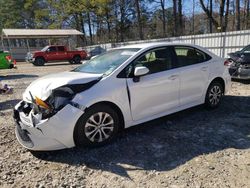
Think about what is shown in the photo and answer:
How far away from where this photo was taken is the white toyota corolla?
3.71 m

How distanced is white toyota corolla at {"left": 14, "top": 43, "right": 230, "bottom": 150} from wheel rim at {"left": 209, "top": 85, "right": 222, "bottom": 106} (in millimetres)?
208

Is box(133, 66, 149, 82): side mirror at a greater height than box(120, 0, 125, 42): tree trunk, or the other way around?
box(120, 0, 125, 42): tree trunk

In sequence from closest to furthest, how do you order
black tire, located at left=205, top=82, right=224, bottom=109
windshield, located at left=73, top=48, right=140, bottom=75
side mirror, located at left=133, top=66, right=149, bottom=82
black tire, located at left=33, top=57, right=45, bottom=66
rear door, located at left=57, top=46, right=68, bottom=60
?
side mirror, located at left=133, top=66, right=149, bottom=82
windshield, located at left=73, top=48, right=140, bottom=75
black tire, located at left=205, top=82, right=224, bottom=109
black tire, located at left=33, top=57, right=45, bottom=66
rear door, located at left=57, top=46, right=68, bottom=60

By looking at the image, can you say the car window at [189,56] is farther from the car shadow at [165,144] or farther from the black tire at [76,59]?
the black tire at [76,59]

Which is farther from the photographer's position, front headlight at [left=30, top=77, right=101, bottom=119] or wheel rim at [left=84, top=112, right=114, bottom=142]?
wheel rim at [left=84, top=112, right=114, bottom=142]

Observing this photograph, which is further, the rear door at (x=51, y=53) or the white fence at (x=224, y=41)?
the rear door at (x=51, y=53)

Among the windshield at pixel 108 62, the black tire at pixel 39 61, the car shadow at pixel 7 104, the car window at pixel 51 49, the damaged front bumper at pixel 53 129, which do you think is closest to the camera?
the damaged front bumper at pixel 53 129

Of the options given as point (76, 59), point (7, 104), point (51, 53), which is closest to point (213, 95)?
point (7, 104)

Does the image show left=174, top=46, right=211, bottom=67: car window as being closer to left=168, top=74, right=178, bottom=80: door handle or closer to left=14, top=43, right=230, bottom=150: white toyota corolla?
left=14, top=43, right=230, bottom=150: white toyota corolla

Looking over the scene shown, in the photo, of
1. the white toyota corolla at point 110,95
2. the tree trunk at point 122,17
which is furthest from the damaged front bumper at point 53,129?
the tree trunk at point 122,17

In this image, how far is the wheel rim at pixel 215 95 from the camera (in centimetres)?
565

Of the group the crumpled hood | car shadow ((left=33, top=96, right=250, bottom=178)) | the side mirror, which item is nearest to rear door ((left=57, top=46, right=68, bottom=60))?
car shadow ((left=33, top=96, right=250, bottom=178))

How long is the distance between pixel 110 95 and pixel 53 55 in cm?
2089

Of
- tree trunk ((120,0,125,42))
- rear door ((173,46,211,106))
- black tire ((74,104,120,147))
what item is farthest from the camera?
tree trunk ((120,0,125,42))
